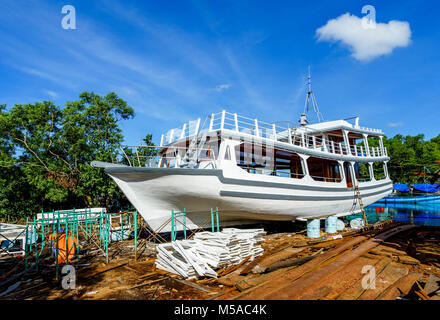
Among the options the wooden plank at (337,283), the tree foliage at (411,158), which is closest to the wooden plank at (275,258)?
the wooden plank at (337,283)

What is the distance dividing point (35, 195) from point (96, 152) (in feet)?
23.7

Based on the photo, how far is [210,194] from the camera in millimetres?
9445

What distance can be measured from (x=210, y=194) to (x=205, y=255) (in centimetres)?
275

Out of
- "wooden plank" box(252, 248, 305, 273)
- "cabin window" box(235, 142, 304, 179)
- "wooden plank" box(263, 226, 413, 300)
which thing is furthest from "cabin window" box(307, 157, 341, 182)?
"wooden plank" box(263, 226, 413, 300)

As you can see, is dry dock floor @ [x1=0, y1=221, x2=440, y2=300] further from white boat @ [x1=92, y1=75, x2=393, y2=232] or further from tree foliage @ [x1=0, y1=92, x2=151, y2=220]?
tree foliage @ [x1=0, y1=92, x2=151, y2=220]

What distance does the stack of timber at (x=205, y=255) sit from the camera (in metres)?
6.48

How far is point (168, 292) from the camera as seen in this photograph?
18.3 ft

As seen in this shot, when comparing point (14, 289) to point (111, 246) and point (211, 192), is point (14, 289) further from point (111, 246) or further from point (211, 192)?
point (211, 192)

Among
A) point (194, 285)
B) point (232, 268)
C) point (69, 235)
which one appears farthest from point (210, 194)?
point (69, 235)

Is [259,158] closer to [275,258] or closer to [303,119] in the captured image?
[275,258]

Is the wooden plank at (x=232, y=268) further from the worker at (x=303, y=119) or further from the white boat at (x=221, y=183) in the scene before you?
the worker at (x=303, y=119)

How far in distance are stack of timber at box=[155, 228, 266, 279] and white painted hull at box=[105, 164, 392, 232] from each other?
1837 millimetres

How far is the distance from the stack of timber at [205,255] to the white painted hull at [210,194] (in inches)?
72.3

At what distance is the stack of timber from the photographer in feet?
21.3
